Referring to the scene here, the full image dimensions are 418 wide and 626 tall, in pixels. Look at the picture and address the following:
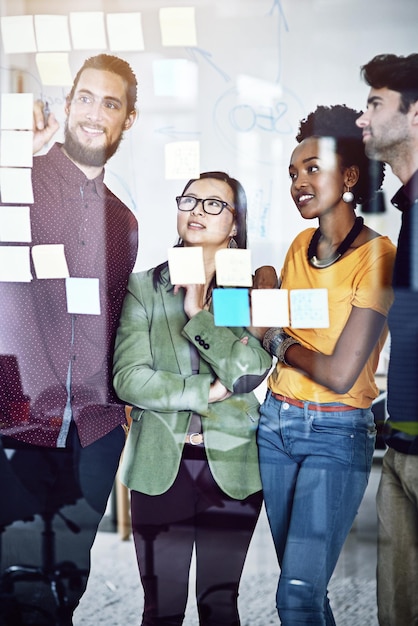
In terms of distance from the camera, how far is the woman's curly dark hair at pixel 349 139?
216 centimetres

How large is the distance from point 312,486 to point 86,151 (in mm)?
1254

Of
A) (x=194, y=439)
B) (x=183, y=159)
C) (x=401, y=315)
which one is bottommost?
(x=194, y=439)

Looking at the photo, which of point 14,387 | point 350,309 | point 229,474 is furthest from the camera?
point 14,387

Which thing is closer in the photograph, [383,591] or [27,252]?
[383,591]

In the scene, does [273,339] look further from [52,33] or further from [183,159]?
[52,33]

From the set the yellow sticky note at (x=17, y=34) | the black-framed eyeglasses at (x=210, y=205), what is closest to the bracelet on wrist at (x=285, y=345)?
the black-framed eyeglasses at (x=210, y=205)

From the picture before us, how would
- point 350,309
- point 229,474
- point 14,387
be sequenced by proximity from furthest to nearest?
point 14,387
point 229,474
point 350,309

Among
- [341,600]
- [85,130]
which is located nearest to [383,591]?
[341,600]

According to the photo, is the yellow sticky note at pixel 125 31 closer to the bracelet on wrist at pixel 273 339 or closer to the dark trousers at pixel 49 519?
the bracelet on wrist at pixel 273 339

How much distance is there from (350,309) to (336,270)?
12cm

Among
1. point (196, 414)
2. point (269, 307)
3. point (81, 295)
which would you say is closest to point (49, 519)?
point (196, 414)

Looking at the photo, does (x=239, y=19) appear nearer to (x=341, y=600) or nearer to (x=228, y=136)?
(x=228, y=136)

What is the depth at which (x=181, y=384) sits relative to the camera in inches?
90.0

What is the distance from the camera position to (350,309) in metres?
2.15
